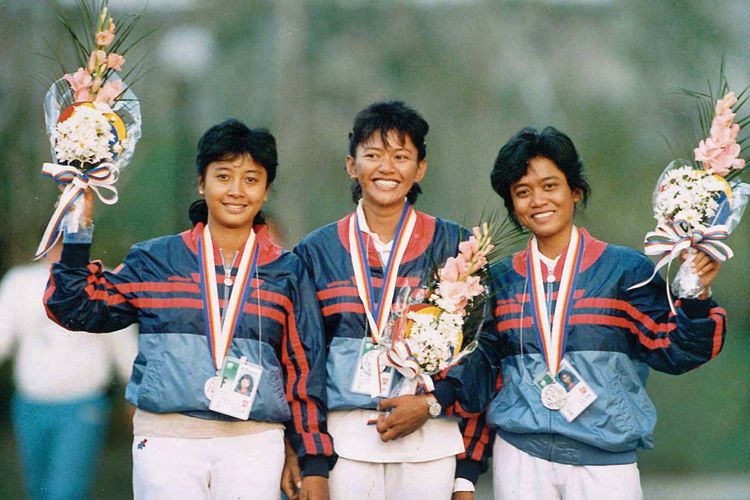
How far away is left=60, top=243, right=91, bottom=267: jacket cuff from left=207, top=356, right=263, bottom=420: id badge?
1.82ft

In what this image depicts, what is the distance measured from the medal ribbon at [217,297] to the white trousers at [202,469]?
26 centimetres

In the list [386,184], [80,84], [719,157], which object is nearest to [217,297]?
[386,184]

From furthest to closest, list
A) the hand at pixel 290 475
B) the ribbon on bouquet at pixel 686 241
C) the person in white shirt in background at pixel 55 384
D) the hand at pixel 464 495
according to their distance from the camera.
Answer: the person in white shirt in background at pixel 55 384 → the hand at pixel 464 495 → the hand at pixel 290 475 → the ribbon on bouquet at pixel 686 241

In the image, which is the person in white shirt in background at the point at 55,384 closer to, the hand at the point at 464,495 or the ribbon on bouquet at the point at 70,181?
the ribbon on bouquet at the point at 70,181

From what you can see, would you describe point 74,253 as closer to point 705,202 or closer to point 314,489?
point 314,489

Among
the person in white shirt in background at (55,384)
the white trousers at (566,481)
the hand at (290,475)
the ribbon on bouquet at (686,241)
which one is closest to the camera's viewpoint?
the ribbon on bouquet at (686,241)

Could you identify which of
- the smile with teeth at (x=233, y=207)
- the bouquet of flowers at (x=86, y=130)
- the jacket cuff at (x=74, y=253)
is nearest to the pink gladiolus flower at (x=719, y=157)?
the smile with teeth at (x=233, y=207)

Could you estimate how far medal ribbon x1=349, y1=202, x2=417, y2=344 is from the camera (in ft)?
12.0

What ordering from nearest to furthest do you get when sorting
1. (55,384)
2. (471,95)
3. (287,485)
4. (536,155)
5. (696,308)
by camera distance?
(696,308) → (287,485) → (536,155) → (55,384) → (471,95)

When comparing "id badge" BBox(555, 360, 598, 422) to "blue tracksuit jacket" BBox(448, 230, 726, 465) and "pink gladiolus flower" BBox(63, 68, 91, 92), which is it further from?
"pink gladiolus flower" BBox(63, 68, 91, 92)

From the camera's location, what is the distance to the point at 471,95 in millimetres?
5227

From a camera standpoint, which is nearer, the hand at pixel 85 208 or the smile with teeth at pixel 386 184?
the hand at pixel 85 208

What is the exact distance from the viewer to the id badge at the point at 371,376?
3600mm

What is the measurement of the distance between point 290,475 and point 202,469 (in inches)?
12.7
